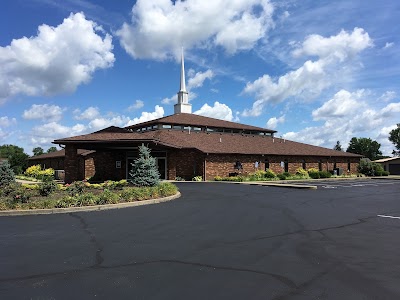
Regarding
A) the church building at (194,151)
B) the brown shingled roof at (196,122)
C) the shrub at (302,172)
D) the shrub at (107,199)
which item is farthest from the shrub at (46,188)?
the shrub at (302,172)

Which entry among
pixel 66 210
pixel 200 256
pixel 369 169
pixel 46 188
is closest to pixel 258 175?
pixel 369 169

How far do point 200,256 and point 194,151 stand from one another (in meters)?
27.2

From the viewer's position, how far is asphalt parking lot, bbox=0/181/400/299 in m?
5.04

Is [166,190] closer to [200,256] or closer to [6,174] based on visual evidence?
[200,256]

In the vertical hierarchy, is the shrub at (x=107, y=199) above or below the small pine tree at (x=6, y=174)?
below

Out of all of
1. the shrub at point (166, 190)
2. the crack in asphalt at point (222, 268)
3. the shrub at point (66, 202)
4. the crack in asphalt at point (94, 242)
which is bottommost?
the crack in asphalt at point (222, 268)

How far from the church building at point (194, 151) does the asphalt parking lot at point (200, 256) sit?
1523 cm

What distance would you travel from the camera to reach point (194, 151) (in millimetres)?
33875

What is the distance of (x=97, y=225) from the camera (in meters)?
10.1

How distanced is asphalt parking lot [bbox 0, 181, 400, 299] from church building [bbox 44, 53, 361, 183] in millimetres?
15227

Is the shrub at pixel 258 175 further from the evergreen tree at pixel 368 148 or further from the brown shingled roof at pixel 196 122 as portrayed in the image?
the evergreen tree at pixel 368 148

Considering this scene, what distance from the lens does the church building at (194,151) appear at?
89.7ft

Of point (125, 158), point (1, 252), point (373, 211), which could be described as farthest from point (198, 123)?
point (1, 252)

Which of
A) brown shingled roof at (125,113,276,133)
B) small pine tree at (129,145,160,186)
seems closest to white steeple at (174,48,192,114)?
brown shingled roof at (125,113,276,133)
